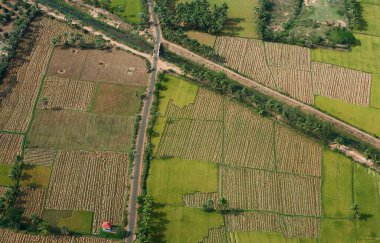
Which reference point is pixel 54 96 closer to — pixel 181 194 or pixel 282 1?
pixel 181 194

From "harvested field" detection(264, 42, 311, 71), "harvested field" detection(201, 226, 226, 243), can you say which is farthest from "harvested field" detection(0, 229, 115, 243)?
"harvested field" detection(264, 42, 311, 71)

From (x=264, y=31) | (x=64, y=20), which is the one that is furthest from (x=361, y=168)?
(x=64, y=20)

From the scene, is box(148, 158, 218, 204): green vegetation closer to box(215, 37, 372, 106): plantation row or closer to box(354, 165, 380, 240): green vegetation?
box(354, 165, 380, 240): green vegetation

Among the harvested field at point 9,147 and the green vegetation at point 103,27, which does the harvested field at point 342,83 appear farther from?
the harvested field at point 9,147

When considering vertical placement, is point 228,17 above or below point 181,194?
above

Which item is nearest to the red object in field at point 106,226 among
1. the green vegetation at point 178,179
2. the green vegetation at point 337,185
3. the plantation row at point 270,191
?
the green vegetation at point 178,179

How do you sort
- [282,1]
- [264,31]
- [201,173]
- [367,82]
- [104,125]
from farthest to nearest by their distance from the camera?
[282,1] → [264,31] → [367,82] → [104,125] → [201,173]

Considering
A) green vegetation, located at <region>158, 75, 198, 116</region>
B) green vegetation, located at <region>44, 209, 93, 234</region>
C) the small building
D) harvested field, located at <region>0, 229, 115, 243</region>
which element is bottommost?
harvested field, located at <region>0, 229, 115, 243</region>

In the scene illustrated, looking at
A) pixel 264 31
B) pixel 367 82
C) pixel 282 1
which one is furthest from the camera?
pixel 282 1
